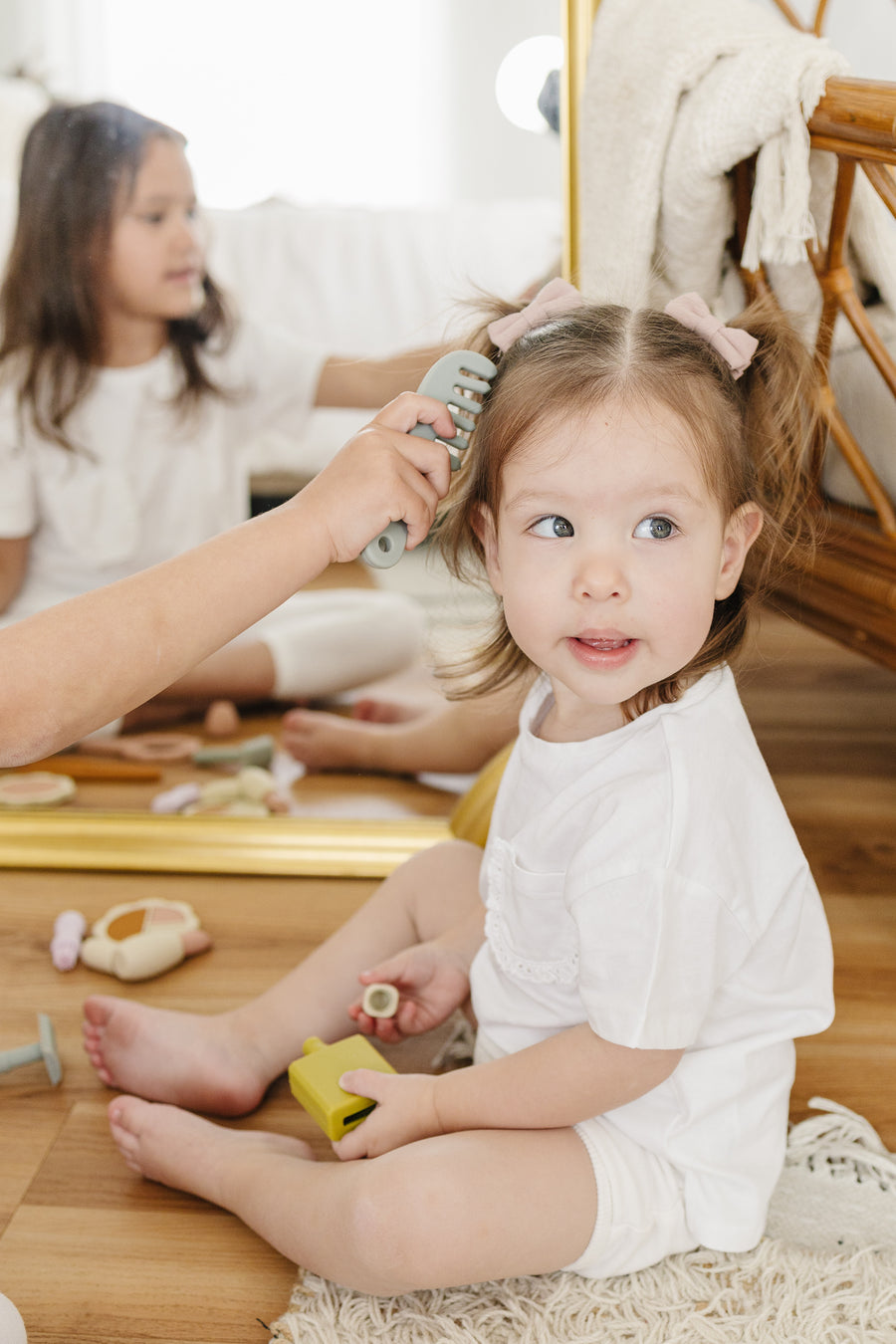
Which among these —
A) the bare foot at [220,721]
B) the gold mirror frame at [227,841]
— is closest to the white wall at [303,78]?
the gold mirror frame at [227,841]

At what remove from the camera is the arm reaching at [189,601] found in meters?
0.64

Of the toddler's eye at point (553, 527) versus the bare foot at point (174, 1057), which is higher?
the toddler's eye at point (553, 527)

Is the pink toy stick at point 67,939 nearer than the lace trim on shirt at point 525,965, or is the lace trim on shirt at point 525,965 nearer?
the lace trim on shirt at point 525,965

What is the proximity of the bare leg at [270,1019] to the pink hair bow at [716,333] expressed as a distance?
471 mm

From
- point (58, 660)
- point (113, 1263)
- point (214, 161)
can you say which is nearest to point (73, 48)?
point (214, 161)

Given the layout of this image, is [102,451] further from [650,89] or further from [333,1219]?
[333,1219]

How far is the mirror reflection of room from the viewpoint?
1.30m

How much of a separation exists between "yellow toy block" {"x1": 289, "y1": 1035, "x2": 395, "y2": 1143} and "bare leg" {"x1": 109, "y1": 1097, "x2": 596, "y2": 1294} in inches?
1.2

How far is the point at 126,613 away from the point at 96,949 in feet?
1.96

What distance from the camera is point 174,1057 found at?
965mm

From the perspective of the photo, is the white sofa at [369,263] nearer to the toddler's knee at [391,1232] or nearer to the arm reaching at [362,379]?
the arm reaching at [362,379]

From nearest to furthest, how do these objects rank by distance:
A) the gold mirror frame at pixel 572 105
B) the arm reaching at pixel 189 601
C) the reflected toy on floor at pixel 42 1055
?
the arm reaching at pixel 189 601
the reflected toy on floor at pixel 42 1055
the gold mirror frame at pixel 572 105

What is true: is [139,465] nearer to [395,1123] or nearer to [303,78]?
[303,78]

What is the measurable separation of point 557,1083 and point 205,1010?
0.43 m
